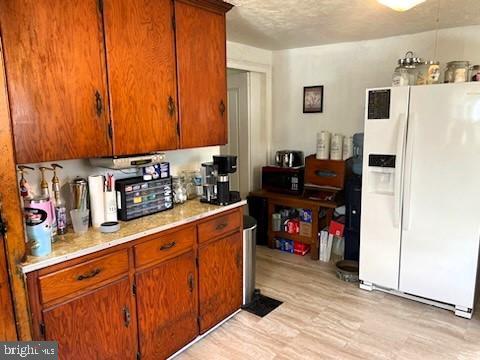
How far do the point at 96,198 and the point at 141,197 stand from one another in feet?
0.96

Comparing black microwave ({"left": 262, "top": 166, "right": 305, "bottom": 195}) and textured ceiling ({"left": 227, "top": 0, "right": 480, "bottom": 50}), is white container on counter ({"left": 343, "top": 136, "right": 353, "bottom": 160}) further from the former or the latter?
textured ceiling ({"left": 227, "top": 0, "right": 480, "bottom": 50})

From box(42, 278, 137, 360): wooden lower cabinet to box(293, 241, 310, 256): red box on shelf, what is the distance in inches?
93.4

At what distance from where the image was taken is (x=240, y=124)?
14.1ft

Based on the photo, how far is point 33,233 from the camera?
1.58 meters

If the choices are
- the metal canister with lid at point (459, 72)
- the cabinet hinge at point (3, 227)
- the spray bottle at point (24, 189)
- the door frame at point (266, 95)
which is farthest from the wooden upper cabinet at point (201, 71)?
the metal canister with lid at point (459, 72)

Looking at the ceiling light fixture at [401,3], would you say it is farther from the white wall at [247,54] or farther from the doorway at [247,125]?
the doorway at [247,125]

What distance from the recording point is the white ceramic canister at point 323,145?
12.4ft

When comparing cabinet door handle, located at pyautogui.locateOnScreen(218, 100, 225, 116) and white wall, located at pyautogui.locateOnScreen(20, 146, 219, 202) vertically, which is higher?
cabinet door handle, located at pyautogui.locateOnScreen(218, 100, 225, 116)

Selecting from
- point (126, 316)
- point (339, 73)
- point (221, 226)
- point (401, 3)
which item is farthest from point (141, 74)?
point (339, 73)

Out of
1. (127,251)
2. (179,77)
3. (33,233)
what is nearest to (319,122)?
(179,77)

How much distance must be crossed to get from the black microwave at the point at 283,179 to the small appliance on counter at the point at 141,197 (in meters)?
1.81

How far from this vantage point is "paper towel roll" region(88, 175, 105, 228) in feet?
6.61

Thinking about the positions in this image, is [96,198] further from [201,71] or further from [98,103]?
[201,71]

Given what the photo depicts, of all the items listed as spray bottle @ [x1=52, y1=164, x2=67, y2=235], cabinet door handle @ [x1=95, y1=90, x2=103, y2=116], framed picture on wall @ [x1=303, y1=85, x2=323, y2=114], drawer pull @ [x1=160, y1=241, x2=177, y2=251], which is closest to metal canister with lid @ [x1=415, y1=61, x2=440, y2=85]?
framed picture on wall @ [x1=303, y1=85, x2=323, y2=114]
